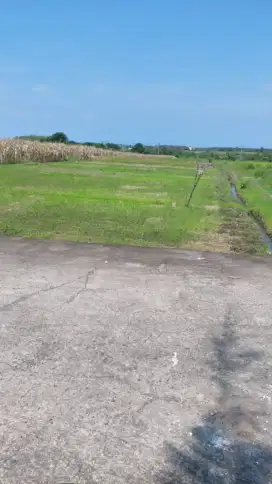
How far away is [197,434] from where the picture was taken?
10.1ft

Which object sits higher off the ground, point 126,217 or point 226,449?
point 226,449

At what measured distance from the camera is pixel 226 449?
2959 mm

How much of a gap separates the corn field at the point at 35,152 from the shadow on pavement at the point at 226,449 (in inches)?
1428

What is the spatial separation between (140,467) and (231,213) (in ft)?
43.0

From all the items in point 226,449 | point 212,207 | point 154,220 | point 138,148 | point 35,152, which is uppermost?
point 138,148

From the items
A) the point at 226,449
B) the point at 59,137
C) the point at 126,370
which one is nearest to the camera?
the point at 226,449

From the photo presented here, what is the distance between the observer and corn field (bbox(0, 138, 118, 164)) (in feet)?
125

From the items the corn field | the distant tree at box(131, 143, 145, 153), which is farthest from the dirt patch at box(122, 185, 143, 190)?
the distant tree at box(131, 143, 145, 153)

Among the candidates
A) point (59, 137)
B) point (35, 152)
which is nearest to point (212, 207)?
point (35, 152)

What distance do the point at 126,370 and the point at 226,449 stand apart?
1106mm

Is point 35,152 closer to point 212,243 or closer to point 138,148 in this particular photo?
point 212,243

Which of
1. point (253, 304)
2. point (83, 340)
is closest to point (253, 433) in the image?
point (83, 340)

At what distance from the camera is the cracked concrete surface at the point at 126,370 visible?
9.30ft

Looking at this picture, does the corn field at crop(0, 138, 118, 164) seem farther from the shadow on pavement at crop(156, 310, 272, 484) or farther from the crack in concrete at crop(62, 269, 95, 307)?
the shadow on pavement at crop(156, 310, 272, 484)
